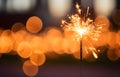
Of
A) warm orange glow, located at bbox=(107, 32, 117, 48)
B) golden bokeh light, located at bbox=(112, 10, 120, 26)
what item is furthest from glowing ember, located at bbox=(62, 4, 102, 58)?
golden bokeh light, located at bbox=(112, 10, 120, 26)

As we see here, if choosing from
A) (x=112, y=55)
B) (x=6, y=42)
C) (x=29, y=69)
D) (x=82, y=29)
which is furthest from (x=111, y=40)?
(x=82, y=29)

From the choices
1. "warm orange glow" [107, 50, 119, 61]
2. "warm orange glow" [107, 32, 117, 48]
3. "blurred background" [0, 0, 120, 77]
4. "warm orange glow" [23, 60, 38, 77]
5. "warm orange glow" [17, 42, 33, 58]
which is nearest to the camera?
"warm orange glow" [23, 60, 38, 77]

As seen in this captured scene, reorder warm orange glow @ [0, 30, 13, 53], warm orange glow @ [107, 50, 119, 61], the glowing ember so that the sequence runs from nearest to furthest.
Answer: the glowing ember, warm orange glow @ [107, 50, 119, 61], warm orange glow @ [0, 30, 13, 53]

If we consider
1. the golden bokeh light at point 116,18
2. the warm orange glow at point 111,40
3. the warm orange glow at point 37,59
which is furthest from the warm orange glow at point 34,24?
the warm orange glow at point 37,59

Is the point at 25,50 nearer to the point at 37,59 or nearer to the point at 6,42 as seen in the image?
the point at 37,59

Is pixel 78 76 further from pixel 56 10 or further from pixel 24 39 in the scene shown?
pixel 56 10

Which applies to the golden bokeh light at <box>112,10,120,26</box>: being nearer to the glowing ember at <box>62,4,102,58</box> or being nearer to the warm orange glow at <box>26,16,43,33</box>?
the warm orange glow at <box>26,16,43,33</box>

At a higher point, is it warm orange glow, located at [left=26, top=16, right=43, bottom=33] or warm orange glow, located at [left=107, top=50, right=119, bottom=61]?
warm orange glow, located at [left=107, top=50, right=119, bottom=61]
